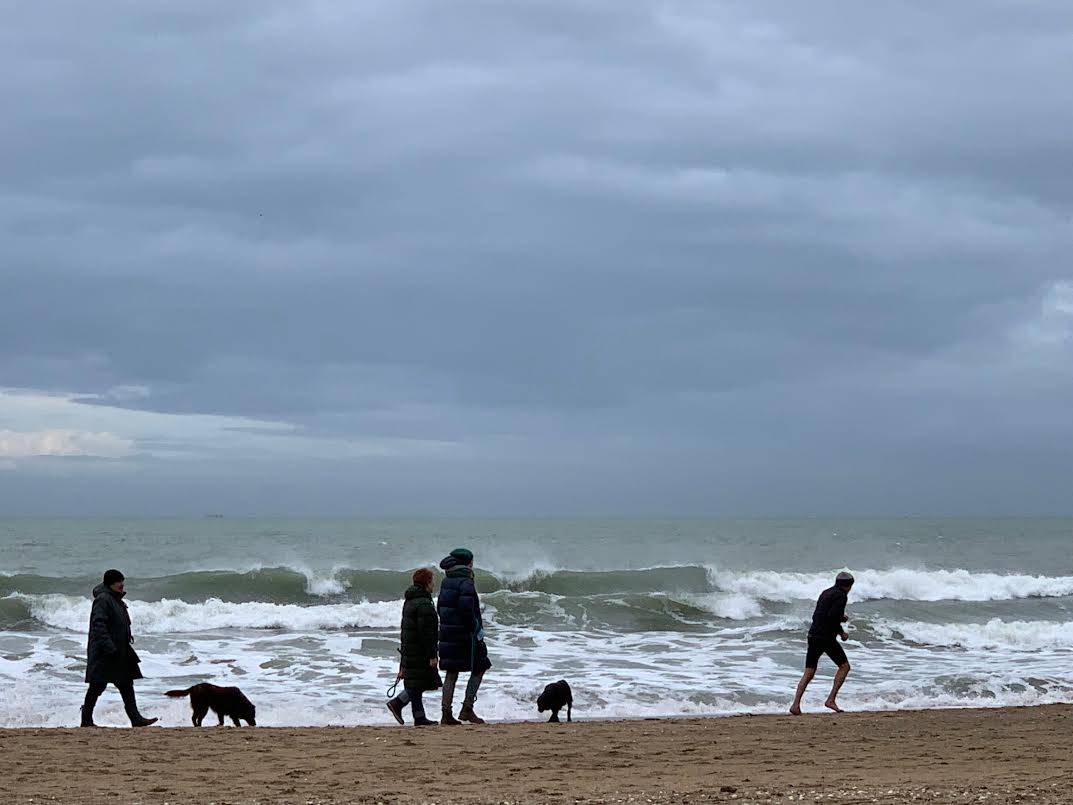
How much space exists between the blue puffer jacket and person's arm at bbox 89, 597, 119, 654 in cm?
308

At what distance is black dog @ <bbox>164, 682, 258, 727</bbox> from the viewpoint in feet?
36.3

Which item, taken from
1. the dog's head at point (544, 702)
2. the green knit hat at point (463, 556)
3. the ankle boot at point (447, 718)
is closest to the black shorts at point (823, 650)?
the dog's head at point (544, 702)

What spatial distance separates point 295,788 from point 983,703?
9799mm

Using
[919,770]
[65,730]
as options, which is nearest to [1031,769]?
[919,770]

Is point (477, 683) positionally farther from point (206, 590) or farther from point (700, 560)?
point (700, 560)

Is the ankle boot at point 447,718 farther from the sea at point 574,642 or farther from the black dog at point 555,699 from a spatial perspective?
the sea at point 574,642

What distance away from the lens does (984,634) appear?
68.1ft

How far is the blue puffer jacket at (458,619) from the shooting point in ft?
35.4

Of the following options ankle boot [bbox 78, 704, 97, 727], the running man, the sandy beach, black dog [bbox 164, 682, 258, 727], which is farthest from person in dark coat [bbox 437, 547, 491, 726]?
the running man

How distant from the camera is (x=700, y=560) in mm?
54938

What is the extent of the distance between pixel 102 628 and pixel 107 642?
0.46 ft

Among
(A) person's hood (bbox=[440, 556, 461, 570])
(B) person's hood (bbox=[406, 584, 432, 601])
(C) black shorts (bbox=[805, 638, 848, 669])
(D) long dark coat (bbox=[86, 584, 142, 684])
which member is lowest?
(C) black shorts (bbox=[805, 638, 848, 669])

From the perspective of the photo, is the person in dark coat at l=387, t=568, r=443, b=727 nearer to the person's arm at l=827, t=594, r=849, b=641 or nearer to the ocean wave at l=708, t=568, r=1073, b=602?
the person's arm at l=827, t=594, r=849, b=641

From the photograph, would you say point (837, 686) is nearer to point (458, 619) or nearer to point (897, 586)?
point (458, 619)
